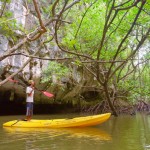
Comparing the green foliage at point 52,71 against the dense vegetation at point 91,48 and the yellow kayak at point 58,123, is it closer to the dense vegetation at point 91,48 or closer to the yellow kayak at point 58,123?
the dense vegetation at point 91,48

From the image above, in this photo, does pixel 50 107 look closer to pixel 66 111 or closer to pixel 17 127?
pixel 66 111

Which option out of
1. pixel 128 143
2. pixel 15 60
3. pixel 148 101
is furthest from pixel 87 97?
pixel 128 143

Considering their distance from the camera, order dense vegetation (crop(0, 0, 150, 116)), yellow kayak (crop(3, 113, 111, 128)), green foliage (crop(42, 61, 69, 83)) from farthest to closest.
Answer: green foliage (crop(42, 61, 69, 83)) < dense vegetation (crop(0, 0, 150, 116)) < yellow kayak (crop(3, 113, 111, 128))

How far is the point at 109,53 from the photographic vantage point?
12.2 m

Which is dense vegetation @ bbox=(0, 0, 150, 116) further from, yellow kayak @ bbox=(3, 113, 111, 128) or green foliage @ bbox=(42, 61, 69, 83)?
yellow kayak @ bbox=(3, 113, 111, 128)

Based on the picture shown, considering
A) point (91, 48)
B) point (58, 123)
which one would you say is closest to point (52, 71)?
point (91, 48)

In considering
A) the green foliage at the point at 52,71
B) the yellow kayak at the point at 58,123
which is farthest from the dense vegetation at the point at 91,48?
the yellow kayak at the point at 58,123

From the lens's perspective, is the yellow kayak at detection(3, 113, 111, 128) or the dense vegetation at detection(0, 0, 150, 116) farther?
the dense vegetation at detection(0, 0, 150, 116)

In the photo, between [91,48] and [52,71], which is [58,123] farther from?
[91,48]

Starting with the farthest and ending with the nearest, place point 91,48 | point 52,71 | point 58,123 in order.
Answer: point 91,48 → point 52,71 → point 58,123

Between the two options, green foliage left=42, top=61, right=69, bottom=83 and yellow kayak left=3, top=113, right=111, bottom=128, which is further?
green foliage left=42, top=61, right=69, bottom=83

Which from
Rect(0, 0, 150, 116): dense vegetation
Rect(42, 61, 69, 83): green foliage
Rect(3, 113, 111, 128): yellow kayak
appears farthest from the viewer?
Rect(42, 61, 69, 83): green foliage

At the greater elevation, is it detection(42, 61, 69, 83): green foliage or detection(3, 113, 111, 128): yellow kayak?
detection(42, 61, 69, 83): green foliage

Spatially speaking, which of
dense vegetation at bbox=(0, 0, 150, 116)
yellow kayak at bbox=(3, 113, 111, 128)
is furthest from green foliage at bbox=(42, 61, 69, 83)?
yellow kayak at bbox=(3, 113, 111, 128)
